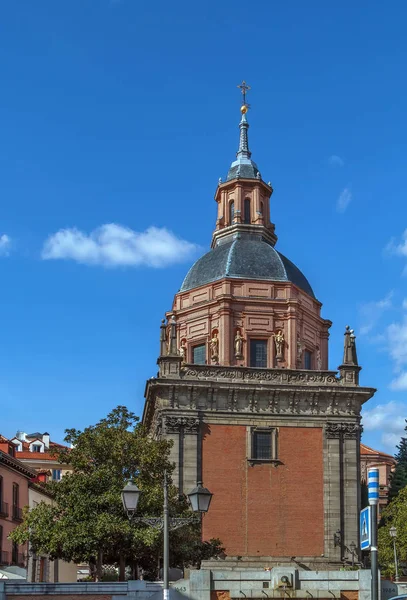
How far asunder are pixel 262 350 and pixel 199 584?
20.6 meters

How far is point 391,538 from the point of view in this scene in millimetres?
53125

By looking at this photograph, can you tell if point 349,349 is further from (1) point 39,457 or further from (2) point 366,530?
(1) point 39,457

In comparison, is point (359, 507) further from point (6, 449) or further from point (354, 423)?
point (6, 449)

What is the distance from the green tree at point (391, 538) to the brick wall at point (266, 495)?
1187 cm

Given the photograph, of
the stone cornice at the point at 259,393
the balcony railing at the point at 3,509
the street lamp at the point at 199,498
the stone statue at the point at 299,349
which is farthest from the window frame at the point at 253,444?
the street lamp at the point at 199,498

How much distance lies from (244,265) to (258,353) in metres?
4.71

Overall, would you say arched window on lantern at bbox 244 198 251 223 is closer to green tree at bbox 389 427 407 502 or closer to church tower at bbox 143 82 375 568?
church tower at bbox 143 82 375 568

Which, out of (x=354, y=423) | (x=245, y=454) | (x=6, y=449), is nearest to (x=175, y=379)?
(x=245, y=454)

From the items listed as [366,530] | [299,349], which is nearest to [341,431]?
[299,349]

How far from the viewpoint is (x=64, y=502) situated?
31.8m

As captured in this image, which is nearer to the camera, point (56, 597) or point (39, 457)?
point (56, 597)

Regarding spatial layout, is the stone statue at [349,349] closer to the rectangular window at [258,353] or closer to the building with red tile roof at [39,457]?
the rectangular window at [258,353]

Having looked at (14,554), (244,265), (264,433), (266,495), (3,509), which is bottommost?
(14,554)

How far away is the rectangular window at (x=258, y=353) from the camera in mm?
46062
